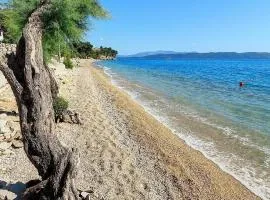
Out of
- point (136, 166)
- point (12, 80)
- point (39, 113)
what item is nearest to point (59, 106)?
point (136, 166)

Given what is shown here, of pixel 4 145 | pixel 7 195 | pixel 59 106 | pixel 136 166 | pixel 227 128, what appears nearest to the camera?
pixel 7 195

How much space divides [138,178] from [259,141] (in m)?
9.29

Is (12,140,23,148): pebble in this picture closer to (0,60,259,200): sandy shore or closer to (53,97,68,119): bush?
(0,60,259,200): sandy shore

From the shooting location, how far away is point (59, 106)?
61.5ft

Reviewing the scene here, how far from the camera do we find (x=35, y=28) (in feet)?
42.9

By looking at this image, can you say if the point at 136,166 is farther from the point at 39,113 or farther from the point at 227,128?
the point at 227,128

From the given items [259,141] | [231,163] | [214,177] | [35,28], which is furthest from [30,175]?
[259,141]

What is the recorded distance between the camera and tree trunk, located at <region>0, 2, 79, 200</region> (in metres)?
9.49

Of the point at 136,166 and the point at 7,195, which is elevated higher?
the point at 7,195

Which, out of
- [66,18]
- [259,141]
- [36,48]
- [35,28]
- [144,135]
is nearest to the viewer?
[36,48]

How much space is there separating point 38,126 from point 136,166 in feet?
16.6

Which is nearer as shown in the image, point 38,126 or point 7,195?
point 38,126

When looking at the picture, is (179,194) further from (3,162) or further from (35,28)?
(35,28)

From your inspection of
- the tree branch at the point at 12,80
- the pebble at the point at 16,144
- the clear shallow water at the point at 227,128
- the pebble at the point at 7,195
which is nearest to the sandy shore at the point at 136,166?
the pebble at the point at 16,144
